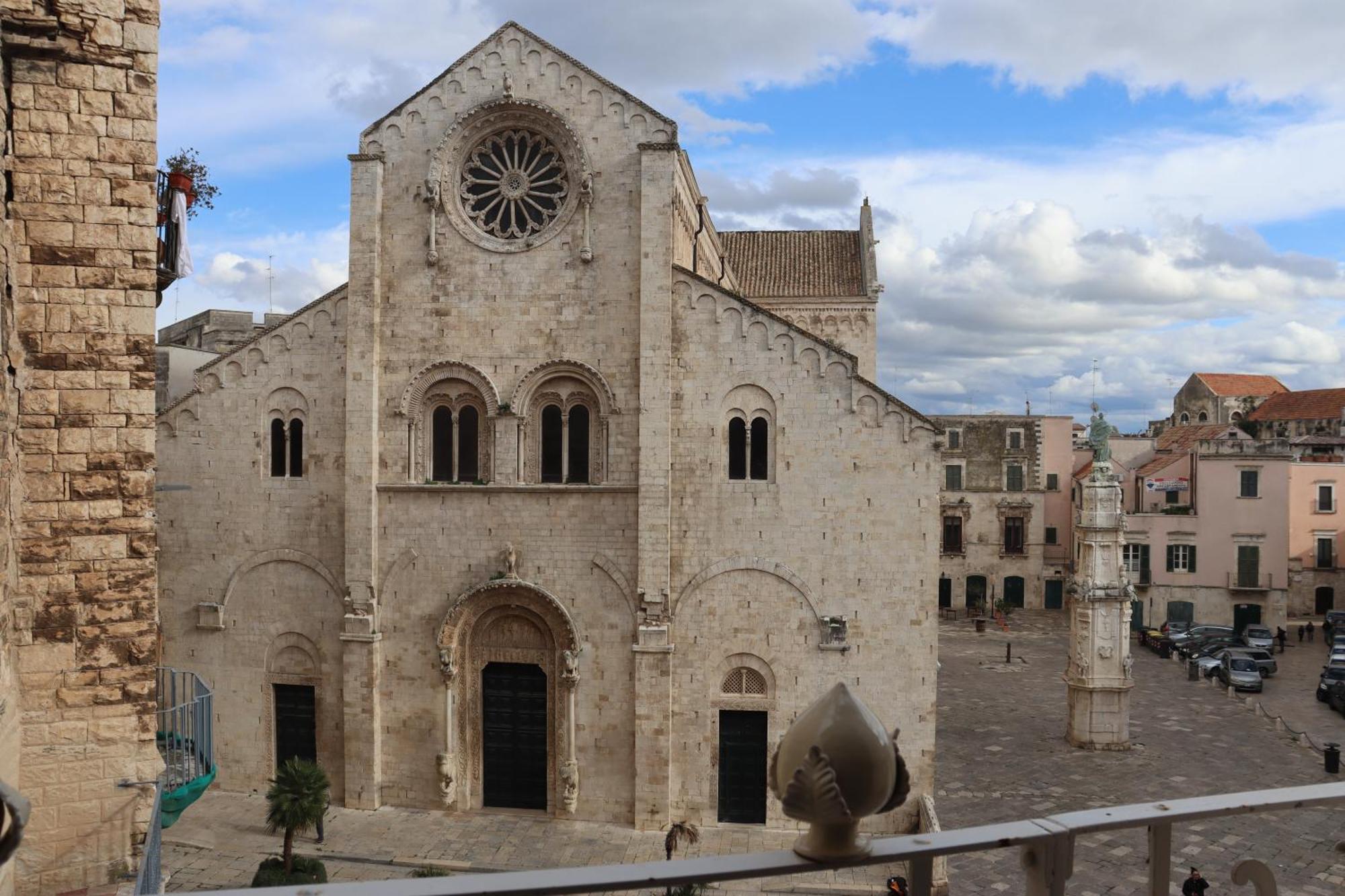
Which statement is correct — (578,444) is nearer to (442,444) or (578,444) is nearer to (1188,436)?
(442,444)

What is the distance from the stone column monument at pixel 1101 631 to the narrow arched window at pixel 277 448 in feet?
59.5

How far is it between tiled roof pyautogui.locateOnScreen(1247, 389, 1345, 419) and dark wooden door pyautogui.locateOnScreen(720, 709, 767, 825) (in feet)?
169

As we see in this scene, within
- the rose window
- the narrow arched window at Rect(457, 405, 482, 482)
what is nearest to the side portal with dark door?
the narrow arched window at Rect(457, 405, 482, 482)

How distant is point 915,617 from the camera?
18.6m

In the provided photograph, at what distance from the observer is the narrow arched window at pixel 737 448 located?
19188 mm

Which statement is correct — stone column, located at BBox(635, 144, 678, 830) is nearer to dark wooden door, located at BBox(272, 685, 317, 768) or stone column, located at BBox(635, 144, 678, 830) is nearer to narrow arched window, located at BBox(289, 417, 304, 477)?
dark wooden door, located at BBox(272, 685, 317, 768)

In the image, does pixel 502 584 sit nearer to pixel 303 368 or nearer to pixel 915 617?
pixel 303 368

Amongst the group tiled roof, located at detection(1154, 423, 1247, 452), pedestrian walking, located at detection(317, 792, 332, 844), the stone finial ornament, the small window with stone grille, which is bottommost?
pedestrian walking, located at detection(317, 792, 332, 844)

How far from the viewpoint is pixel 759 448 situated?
19.2 m

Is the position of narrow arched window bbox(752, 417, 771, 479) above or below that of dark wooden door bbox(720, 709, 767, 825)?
above

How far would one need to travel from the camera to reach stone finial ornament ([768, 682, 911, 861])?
252 centimetres

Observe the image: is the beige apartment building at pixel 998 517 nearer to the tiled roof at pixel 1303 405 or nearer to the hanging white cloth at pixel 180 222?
the tiled roof at pixel 1303 405

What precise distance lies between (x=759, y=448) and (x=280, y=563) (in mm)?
9667

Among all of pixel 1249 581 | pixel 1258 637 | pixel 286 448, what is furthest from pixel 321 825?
pixel 1249 581
